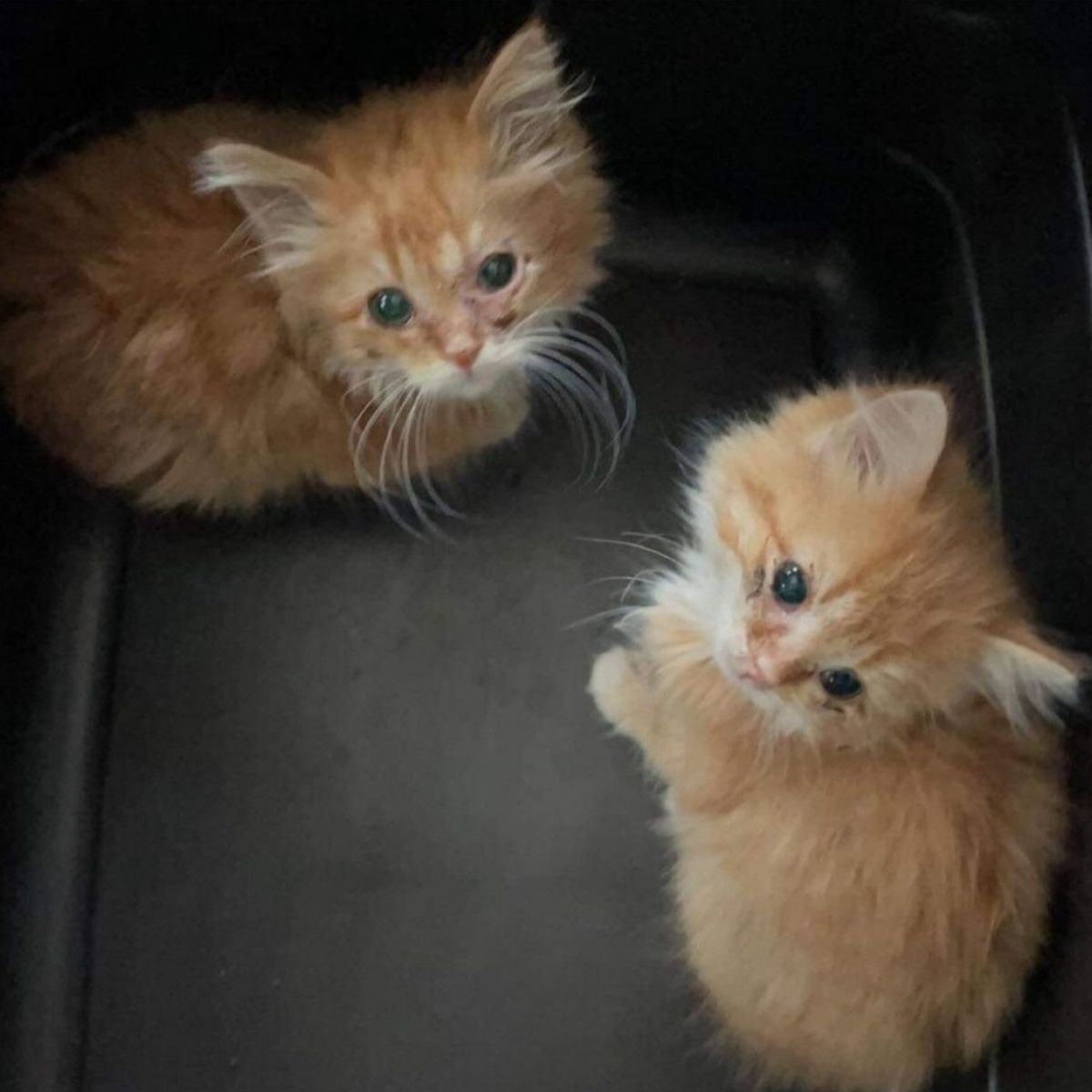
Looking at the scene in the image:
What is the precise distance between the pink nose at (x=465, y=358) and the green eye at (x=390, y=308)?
0.07 metres

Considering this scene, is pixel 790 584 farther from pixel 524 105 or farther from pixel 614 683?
pixel 524 105

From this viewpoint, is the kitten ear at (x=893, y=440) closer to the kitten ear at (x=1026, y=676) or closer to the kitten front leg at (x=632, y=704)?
the kitten ear at (x=1026, y=676)

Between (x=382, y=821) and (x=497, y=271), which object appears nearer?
(x=497, y=271)

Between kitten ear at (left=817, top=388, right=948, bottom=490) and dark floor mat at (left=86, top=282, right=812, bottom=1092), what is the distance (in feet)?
1.63

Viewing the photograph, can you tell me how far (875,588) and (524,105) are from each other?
619 mm

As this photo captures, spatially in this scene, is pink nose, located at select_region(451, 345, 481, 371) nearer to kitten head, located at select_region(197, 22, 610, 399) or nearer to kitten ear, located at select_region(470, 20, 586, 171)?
kitten head, located at select_region(197, 22, 610, 399)

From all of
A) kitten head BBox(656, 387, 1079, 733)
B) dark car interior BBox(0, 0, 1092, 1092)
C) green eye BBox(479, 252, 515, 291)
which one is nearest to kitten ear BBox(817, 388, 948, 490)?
kitten head BBox(656, 387, 1079, 733)

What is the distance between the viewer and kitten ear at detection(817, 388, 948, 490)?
1.11m

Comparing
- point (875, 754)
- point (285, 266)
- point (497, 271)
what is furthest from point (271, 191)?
point (875, 754)

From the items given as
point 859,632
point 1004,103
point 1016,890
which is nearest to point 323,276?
point 859,632

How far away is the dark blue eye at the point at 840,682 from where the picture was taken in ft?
3.82

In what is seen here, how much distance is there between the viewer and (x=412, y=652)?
158cm

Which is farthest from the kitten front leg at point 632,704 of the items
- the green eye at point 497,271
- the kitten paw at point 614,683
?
the green eye at point 497,271

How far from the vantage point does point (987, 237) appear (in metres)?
1.48
